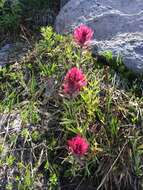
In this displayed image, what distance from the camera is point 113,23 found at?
3.59 meters

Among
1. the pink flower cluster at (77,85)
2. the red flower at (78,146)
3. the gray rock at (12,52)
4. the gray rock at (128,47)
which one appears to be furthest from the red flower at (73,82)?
the gray rock at (12,52)

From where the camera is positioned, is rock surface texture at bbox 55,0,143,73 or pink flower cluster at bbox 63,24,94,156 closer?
pink flower cluster at bbox 63,24,94,156

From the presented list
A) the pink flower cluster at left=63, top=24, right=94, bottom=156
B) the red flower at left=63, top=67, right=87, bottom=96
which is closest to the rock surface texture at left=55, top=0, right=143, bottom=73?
the pink flower cluster at left=63, top=24, right=94, bottom=156

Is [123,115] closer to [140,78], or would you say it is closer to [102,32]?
[140,78]

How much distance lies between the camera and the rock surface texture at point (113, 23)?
→ 3.33 meters

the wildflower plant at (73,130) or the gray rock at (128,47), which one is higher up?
the gray rock at (128,47)

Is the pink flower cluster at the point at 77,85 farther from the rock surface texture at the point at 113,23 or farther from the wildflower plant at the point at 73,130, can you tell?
the rock surface texture at the point at 113,23

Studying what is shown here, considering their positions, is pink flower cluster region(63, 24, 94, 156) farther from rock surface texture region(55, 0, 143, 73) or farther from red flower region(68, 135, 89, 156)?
rock surface texture region(55, 0, 143, 73)

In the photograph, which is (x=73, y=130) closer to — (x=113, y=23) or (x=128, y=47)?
(x=128, y=47)

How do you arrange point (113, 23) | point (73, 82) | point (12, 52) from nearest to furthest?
1. point (73, 82)
2. point (113, 23)
3. point (12, 52)

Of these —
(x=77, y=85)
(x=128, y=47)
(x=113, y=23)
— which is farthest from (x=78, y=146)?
(x=113, y=23)

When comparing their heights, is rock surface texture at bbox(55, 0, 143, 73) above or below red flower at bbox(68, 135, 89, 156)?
above

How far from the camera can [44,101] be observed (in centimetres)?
318

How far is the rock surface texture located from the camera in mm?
3333
